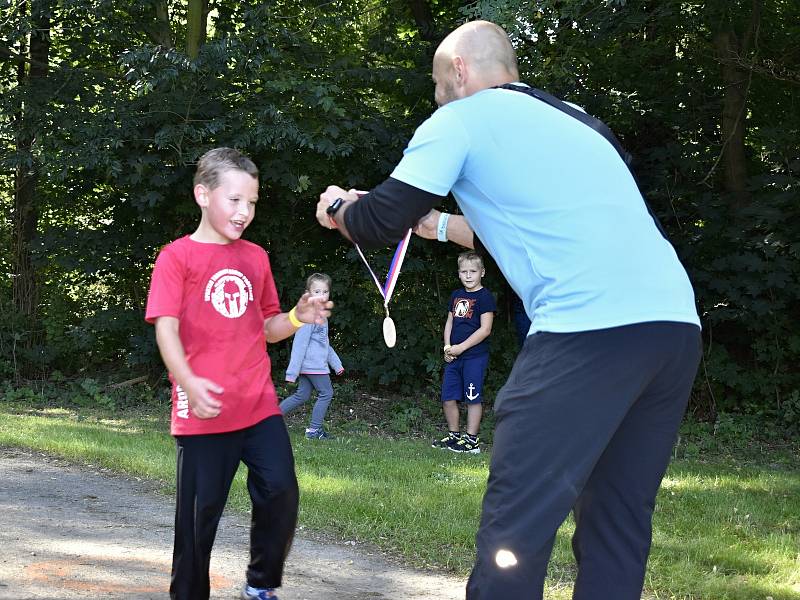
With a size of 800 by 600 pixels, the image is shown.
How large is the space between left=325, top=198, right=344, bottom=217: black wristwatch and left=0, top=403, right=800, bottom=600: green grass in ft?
7.53

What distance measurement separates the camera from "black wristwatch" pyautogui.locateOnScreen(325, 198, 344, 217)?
3074 millimetres

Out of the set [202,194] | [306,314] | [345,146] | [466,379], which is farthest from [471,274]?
[202,194]

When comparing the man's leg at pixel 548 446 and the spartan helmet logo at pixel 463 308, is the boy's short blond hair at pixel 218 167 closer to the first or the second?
the man's leg at pixel 548 446

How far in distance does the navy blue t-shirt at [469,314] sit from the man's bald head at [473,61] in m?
6.29

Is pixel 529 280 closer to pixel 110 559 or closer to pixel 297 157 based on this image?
pixel 110 559

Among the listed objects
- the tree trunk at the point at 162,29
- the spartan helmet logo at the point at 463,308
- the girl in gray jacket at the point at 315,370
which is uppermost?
the tree trunk at the point at 162,29

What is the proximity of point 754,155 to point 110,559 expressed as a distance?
34.5 feet

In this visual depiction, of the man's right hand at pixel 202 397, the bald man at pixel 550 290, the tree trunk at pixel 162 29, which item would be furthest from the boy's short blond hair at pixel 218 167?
the tree trunk at pixel 162 29

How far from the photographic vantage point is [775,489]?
739 cm

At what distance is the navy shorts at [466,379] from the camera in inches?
358

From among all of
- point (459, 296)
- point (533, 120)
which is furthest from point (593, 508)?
point (459, 296)

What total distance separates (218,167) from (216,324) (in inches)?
24.8

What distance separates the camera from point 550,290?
9.02 ft

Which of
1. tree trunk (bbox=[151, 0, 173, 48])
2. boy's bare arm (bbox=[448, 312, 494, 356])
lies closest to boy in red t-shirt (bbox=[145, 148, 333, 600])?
boy's bare arm (bbox=[448, 312, 494, 356])
